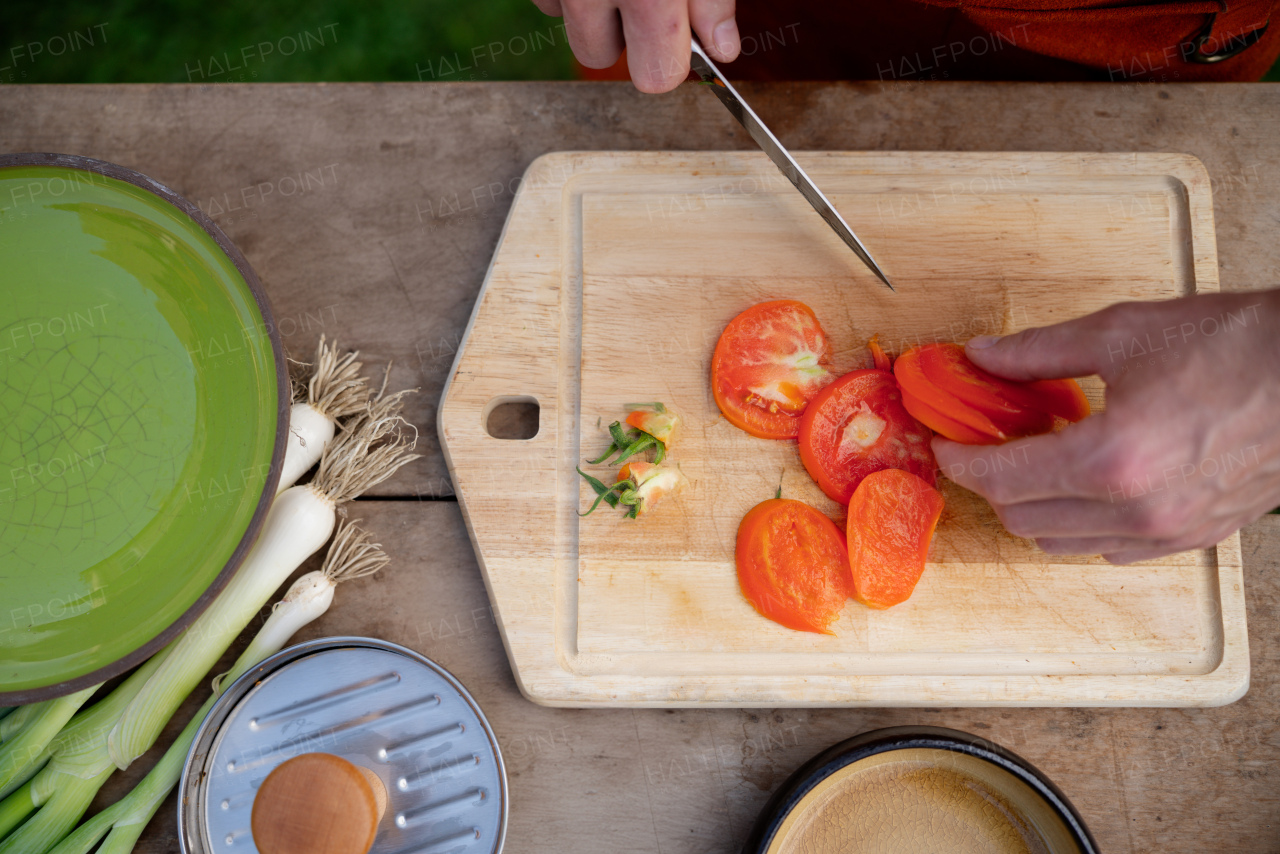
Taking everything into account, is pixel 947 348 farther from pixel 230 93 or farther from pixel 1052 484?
pixel 230 93

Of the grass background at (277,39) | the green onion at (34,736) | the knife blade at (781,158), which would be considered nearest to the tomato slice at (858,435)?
the knife blade at (781,158)

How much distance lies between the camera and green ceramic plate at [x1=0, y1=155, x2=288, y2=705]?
4.23 feet

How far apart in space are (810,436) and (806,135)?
0.70 m

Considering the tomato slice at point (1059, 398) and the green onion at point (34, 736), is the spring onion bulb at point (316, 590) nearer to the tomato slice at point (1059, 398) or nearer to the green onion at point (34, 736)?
the green onion at point (34, 736)

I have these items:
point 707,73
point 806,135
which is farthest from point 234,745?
point 806,135

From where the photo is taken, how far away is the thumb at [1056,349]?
1.31 m

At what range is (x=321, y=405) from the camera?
61.4 inches

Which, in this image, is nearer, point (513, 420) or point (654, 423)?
point (654, 423)

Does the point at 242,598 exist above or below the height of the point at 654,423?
below

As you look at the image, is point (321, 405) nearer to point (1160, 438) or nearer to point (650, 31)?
point (650, 31)

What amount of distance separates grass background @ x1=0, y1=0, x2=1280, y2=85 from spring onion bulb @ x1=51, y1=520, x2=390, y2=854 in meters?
1.96

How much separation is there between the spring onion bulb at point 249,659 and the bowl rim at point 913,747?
901 mm

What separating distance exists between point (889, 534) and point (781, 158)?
76cm

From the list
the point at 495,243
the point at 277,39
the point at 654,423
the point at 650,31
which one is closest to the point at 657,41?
the point at 650,31
